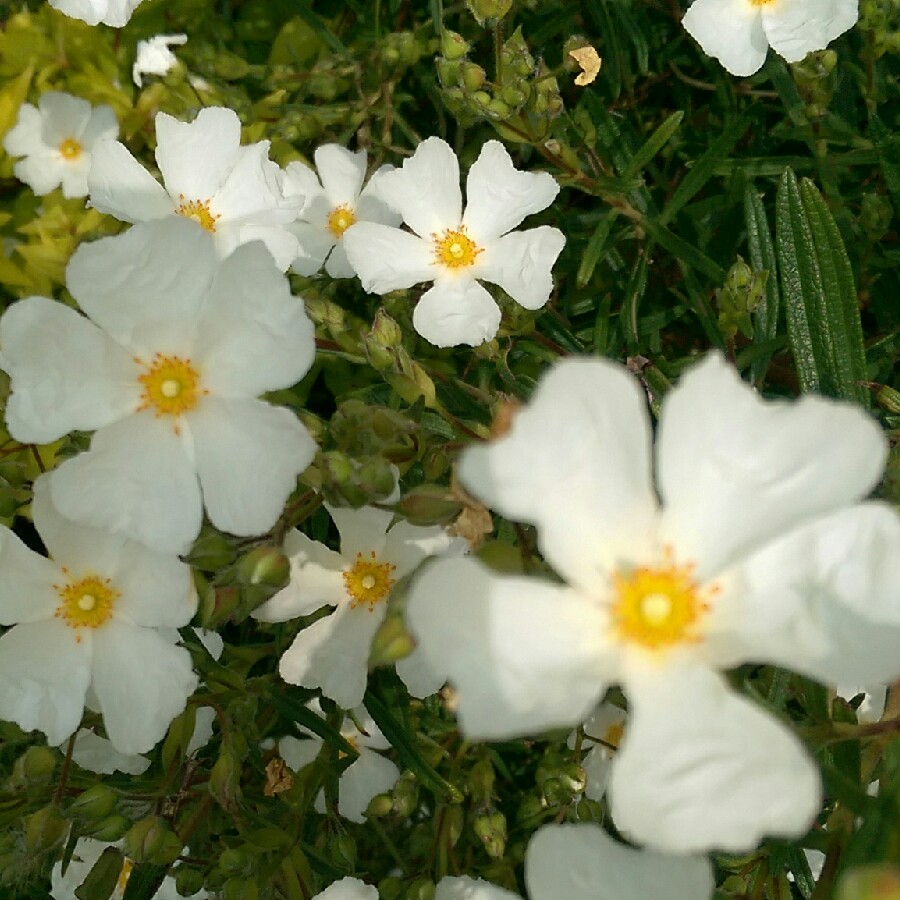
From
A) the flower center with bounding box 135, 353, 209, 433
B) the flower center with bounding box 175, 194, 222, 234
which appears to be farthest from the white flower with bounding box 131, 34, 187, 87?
the flower center with bounding box 135, 353, 209, 433

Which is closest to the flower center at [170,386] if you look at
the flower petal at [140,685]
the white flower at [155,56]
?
the flower petal at [140,685]

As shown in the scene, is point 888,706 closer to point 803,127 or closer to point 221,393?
point 221,393

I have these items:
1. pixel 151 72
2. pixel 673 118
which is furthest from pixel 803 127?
pixel 151 72

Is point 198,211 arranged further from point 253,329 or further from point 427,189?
point 253,329

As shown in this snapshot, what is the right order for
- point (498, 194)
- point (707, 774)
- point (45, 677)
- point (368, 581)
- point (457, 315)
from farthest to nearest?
point (498, 194)
point (457, 315)
point (368, 581)
point (45, 677)
point (707, 774)

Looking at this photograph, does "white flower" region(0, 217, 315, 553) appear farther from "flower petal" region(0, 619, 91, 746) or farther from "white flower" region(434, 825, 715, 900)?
"white flower" region(434, 825, 715, 900)

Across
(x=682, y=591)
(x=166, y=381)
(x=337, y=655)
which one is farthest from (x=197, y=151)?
(x=682, y=591)
